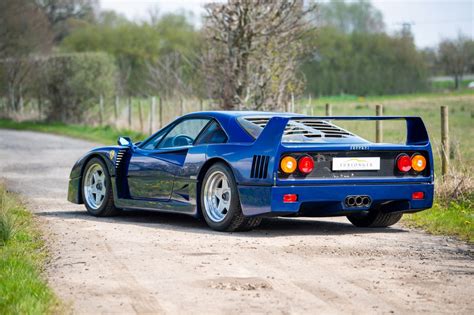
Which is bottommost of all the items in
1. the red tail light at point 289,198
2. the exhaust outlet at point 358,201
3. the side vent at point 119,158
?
the exhaust outlet at point 358,201

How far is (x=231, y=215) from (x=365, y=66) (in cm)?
6481

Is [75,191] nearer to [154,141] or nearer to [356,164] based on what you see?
[154,141]

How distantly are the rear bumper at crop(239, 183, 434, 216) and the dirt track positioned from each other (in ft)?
0.85

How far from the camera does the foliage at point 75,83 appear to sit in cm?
4381

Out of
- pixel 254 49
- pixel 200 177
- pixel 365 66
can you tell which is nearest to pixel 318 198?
pixel 200 177

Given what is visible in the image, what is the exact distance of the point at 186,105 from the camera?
29.5 metres

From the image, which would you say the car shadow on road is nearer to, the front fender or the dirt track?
the dirt track

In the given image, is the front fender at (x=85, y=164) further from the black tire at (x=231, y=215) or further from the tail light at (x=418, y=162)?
the tail light at (x=418, y=162)

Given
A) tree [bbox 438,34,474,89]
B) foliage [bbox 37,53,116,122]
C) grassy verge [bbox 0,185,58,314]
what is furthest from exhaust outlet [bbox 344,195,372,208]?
foliage [bbox 37,53,116,122]

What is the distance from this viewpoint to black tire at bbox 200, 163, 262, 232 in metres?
10.4

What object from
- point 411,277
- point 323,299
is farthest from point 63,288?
point 411,277

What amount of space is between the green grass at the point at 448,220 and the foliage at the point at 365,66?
178 ft

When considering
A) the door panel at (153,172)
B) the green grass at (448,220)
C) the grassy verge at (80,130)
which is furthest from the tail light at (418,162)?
the grassy verge at (80,130)

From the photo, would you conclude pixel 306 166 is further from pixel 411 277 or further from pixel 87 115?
pixel 87 115
